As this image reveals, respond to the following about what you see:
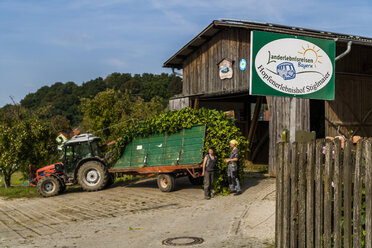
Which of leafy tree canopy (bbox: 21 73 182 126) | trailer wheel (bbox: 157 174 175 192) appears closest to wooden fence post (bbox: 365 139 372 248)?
trailer wheel (bbox: 157 174 175 192)

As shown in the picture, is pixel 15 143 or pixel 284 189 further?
pixel 15 143

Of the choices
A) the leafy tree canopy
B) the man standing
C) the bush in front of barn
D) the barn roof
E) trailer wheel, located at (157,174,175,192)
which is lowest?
trailer wheel, located at (157,174,175,192)

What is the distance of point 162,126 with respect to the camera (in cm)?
1528

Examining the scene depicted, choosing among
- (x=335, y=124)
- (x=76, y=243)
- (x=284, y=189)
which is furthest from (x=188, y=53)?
(x=284, y=189)

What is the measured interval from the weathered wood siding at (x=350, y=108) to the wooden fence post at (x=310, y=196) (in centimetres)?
1113

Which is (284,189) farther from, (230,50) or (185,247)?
(230,50)

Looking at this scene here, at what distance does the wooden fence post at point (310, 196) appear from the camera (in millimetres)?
5379

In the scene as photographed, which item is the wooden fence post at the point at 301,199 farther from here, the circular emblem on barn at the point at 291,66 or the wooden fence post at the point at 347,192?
the circular emblem on barn at the point at 291,66

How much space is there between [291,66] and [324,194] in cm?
239

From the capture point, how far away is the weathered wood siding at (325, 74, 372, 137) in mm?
16047

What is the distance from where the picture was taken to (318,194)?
17.5ft

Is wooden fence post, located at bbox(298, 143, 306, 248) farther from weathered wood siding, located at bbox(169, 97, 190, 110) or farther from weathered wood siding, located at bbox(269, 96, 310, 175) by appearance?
weathered wood siding, located at bbox(169, 97, 190, 110)

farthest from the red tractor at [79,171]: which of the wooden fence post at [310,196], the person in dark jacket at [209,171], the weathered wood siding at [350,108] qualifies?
the wooden fence post at [310,196]

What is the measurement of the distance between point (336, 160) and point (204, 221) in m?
5.55
